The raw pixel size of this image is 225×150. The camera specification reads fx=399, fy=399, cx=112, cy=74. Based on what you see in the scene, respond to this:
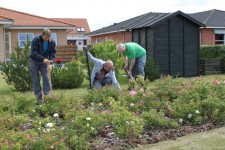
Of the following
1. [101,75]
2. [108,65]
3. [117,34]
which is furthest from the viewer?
[117,34]

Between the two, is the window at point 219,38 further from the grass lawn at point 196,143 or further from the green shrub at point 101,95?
the grass lawn at point 196,143

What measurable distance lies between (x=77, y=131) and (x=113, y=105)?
35.4 inches

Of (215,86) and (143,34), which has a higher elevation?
(143,34)

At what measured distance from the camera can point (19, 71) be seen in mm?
11086

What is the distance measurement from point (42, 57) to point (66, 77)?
3854mm

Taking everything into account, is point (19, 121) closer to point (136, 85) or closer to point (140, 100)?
point (140, 100)

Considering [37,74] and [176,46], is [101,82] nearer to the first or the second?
[37,74]

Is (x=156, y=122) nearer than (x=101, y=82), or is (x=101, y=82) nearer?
(x=156, y=122)

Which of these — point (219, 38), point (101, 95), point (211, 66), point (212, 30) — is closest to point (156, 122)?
point (101, 95)

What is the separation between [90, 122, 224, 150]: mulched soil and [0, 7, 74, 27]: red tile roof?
23.9 m

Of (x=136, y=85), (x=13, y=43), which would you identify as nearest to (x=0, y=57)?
(x=13, y=43)

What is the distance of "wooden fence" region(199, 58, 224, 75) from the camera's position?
17.4m

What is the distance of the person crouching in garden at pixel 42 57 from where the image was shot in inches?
328

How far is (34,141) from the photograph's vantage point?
4492 millimetres
